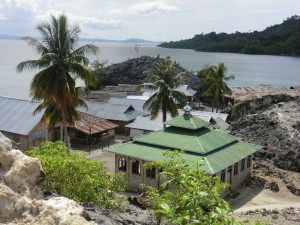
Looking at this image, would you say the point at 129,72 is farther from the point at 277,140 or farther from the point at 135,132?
the point at 277,140

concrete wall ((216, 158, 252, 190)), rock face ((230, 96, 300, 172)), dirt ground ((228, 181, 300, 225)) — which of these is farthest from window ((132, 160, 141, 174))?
rock face ((230, 96, 300, 172))

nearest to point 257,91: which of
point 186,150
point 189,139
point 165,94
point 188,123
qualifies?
point 165,94

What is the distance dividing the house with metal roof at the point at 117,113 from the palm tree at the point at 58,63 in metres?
21.0

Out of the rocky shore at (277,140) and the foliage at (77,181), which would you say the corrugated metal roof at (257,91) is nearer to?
the rocky shore at (277,140)

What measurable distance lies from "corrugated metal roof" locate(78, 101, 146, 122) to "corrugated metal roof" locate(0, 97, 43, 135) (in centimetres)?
1263

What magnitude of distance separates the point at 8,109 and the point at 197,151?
71.2 feet

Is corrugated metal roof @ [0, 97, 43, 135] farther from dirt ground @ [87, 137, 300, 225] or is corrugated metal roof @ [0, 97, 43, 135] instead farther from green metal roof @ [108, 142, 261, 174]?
green metal roof @ [108, 142, 261, 174]

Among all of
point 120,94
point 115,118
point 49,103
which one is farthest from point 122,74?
point 49,103

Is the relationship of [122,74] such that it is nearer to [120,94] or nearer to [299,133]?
[120,94]

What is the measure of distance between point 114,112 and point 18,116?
1485 cm

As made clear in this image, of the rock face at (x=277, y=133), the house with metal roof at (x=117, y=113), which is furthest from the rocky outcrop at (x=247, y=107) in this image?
the house with metal roof at (x=117, y=113)

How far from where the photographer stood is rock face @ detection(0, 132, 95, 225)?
1062cm

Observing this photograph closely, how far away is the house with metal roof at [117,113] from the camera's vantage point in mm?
51656

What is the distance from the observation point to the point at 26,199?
36.6ft
